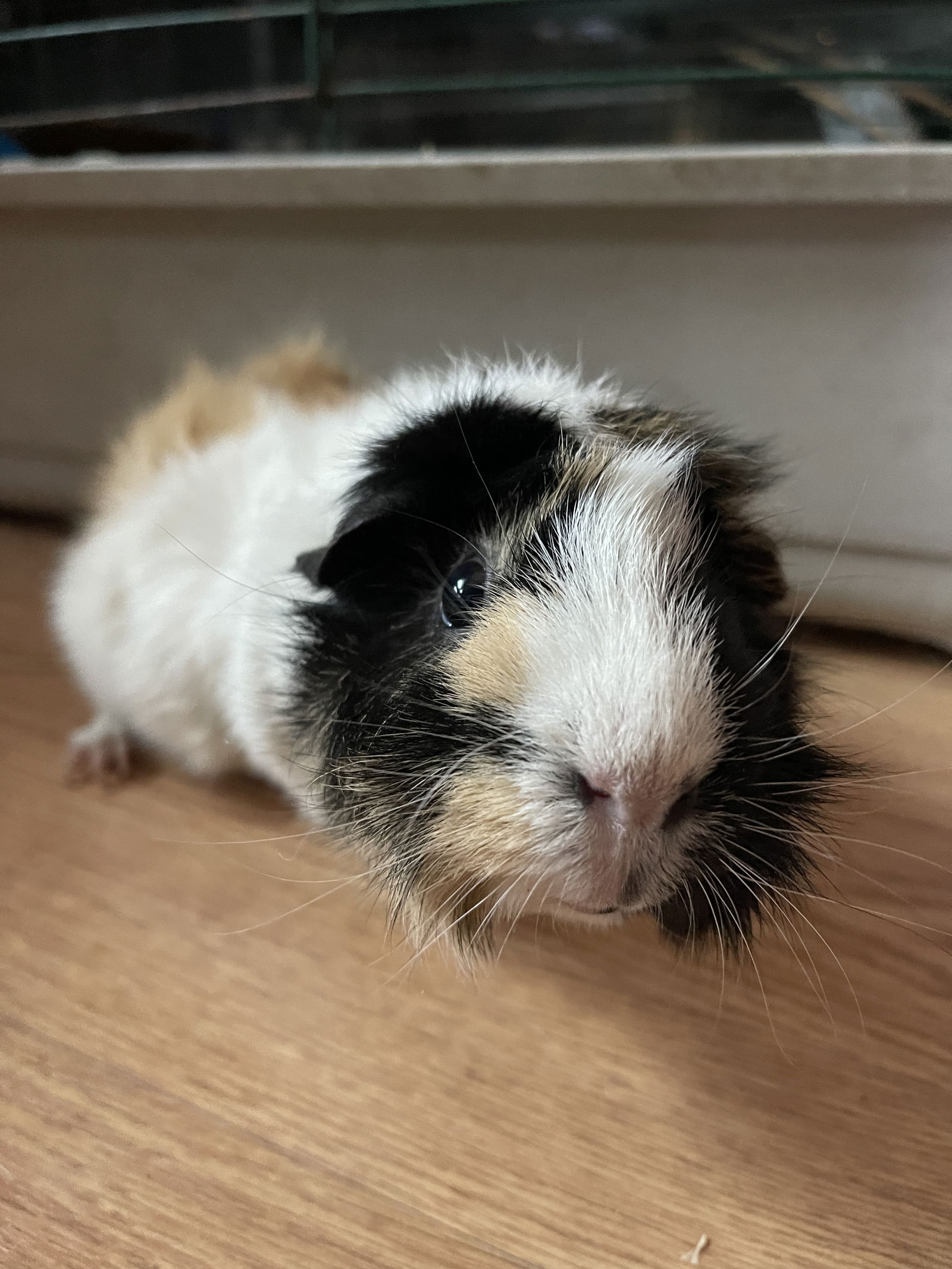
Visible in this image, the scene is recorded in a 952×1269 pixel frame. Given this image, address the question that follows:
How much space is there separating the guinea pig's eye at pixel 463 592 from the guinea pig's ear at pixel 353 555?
0.27 feet

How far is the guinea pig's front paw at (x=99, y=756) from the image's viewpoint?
119cm

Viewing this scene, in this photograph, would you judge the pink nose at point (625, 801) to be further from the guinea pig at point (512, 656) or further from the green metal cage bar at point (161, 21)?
Result: the green metal cage bar at point (161, 21)

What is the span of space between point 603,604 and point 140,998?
23.8 inches

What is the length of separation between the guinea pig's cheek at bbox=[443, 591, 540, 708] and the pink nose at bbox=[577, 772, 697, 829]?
8 cm

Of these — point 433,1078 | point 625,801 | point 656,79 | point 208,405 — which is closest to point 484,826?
point 625,801

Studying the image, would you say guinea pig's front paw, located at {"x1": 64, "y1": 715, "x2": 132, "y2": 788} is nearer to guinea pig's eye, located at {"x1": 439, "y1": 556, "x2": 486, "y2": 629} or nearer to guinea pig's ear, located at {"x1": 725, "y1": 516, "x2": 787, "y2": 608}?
guinea pig's eye, located at {"x1": 439, "y1": 556, "x2": 486, "y2": 629}

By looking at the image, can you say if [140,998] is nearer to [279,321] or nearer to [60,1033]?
[60,1033]

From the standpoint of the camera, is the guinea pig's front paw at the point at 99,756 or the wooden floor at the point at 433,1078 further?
the guinea pig's front paw at the point at 99,756

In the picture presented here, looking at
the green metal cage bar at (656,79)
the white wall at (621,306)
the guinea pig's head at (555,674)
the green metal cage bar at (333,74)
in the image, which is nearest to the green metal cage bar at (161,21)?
the green metal cage bar at (333,74)

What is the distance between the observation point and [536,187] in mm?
1358

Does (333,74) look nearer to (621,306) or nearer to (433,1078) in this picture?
(621,306)

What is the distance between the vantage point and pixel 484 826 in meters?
0.61

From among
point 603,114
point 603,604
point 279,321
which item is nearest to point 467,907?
point 603,604

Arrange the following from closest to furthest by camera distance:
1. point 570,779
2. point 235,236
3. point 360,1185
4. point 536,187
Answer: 1. point 570,779
2. point 360,1185
3. point 536,187
4. point 235,236
